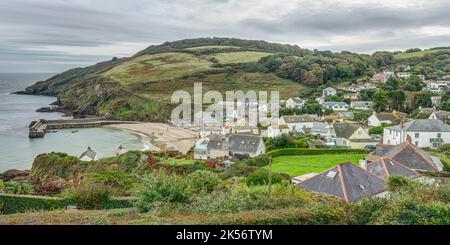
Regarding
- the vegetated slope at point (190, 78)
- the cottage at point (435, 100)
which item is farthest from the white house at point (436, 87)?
the vegetated slope at point (190, 78)

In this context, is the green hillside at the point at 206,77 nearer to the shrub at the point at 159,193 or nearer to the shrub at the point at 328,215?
the shrub at the point at 159,193

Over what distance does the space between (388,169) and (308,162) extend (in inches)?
452

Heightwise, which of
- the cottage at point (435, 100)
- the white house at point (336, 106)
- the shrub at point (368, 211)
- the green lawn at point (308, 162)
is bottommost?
the green lawn at point (308, 162)

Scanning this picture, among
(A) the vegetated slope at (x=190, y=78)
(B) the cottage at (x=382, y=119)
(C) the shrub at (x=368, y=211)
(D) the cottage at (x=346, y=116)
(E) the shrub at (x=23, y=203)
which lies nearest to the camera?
(C) the shrub at (x=368, y=211)

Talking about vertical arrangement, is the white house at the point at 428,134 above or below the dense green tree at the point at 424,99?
below

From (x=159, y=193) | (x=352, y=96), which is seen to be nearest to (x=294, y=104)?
(x=352, y=96)

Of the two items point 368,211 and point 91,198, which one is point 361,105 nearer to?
point 91,198

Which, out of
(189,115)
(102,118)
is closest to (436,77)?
(189,115)

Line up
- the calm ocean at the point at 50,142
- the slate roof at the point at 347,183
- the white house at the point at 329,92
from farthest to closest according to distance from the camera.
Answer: the white house at the point at 329,92 < the calm ocean at the point at 50,142 < the slate roof at the point at 347,183

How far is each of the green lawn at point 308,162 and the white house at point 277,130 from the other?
9061mm

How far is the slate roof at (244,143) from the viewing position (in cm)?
3828

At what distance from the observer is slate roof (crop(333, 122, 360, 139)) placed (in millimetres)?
41719
